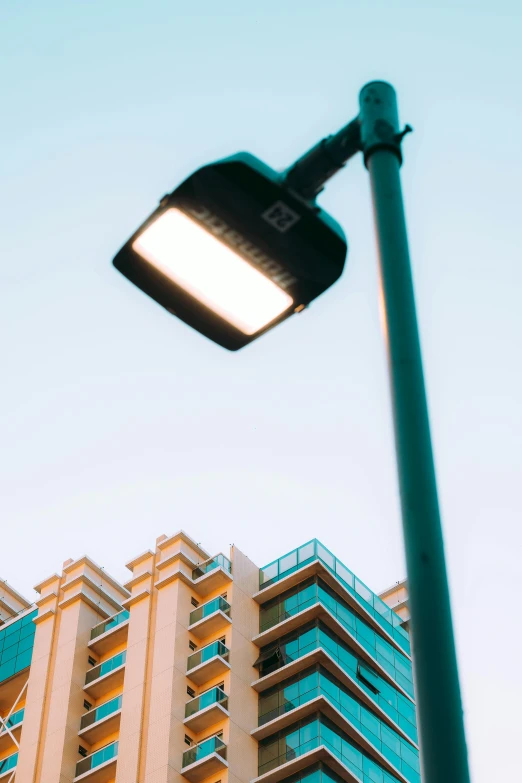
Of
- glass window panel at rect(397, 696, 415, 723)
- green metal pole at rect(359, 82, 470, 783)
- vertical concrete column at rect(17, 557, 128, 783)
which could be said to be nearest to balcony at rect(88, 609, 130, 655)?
vertical concrete column at rect(17, 557, 128, 783)

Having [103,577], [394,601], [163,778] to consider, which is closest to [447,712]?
[163,778]

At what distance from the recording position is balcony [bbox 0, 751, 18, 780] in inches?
2138

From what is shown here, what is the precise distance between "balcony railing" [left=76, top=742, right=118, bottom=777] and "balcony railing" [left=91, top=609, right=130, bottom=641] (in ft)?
22.3

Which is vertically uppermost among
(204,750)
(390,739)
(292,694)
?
(292,694)

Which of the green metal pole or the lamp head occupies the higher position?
the lamp head

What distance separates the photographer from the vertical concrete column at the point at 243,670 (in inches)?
1895

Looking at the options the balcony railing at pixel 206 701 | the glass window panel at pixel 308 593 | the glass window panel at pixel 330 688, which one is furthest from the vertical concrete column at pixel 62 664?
the glass window panel at pixel 330 688

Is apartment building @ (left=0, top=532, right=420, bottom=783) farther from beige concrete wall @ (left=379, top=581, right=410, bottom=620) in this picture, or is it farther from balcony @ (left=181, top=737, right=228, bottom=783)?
beige concrete wall @ (left=379, top=581, right=410, bottom=620)

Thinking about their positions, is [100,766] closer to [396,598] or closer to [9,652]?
[9,652]

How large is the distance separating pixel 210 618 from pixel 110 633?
20.4 ft

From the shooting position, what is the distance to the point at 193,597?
2144 inches

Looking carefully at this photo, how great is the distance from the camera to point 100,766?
49.5m

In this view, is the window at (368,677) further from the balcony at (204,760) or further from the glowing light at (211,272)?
the glowing light at (211,272)

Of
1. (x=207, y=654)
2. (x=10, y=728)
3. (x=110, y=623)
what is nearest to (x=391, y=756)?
(x=207, y=654)
